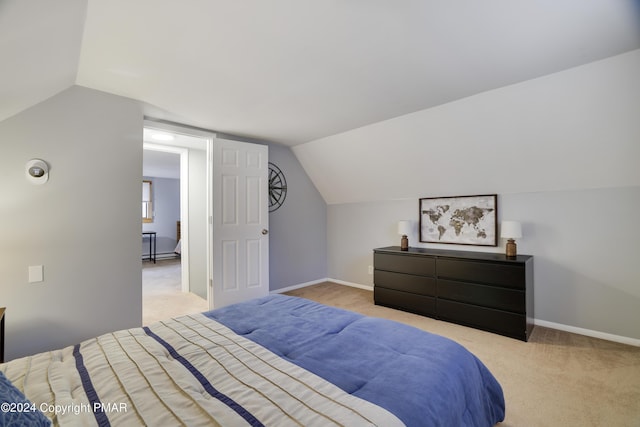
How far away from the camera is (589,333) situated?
2.79m

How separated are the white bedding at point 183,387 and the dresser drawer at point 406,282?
258cm

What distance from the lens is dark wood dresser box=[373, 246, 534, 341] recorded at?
9.00ft

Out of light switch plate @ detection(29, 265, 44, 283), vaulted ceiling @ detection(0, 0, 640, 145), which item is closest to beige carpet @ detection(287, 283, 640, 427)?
vaulted ceiling @ detection(0, 0, 640, 145)

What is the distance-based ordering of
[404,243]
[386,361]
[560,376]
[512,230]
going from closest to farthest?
[386,361] < [560,376] < [512,230] < [404,243]

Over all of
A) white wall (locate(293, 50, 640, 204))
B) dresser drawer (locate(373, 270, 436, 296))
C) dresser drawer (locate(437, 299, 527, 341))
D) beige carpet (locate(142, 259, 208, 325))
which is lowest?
beige carpet (locate(142, 259, 208, 325))

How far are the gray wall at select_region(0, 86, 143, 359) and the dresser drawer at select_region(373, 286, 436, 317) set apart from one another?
2.78m

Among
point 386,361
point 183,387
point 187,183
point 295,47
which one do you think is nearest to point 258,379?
point 183,387

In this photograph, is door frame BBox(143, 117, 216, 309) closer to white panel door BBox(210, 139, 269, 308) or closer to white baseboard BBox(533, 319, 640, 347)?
white panel door BBox(210, 139, 269, 308)

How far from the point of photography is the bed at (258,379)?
85 centimetres

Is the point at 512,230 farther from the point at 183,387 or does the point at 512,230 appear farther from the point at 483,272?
the point at 183,387

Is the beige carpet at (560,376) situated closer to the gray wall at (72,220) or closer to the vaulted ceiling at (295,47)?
the vaulted ceiling at (295,47)

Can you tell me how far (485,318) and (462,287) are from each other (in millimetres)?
357

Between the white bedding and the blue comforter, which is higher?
the white bedding

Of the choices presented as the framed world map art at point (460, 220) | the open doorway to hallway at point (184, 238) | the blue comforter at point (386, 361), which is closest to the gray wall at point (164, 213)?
the open doorway to hallway at point (184, 238)
